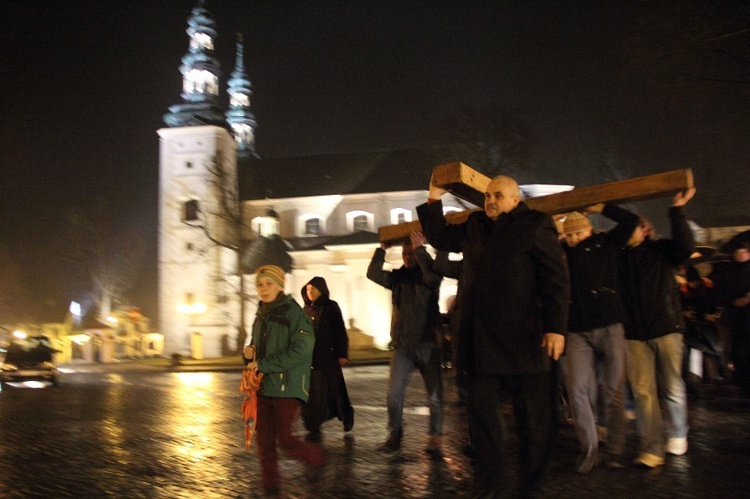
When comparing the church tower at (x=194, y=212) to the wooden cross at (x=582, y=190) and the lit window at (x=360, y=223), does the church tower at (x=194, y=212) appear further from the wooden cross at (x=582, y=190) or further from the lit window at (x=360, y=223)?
the wooden cross at (x=582, y=190)

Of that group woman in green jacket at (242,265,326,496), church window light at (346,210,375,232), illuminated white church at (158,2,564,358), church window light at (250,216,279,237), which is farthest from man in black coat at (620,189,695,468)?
church window light at (250,216,279,237)

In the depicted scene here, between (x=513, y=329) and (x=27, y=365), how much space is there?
1894cm

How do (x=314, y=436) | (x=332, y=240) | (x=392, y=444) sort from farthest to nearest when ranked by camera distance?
(x=332, y=240) < (x=314, y=436) < (x=392, y=444)

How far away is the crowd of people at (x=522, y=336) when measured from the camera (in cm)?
471

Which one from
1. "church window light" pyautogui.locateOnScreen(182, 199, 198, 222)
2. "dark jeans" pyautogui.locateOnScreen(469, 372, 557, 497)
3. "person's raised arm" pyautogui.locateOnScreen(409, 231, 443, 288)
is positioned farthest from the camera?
"church window light" pyautogui.locateOnScreen(182, 199, 198, 222)

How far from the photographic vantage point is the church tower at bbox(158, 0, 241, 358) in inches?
2245

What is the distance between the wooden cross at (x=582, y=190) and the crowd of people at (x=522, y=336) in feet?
0.43

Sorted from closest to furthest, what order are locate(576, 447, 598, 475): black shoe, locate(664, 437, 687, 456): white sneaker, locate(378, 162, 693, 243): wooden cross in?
locate(378, 162, 693, 243): wooden cross
locate(576, 447, 598, 475): black shoe
locate(664, 437, 687, 456): white sneaker

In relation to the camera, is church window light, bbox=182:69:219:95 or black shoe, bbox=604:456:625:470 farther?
church window light, bbox=182:69:219:95

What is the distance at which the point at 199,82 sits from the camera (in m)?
62.3

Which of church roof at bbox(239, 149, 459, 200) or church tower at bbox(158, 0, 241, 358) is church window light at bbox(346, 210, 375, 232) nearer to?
church roof at bbox(239, 149, 459, 200)

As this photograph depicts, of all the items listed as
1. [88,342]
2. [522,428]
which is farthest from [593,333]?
[88,342]

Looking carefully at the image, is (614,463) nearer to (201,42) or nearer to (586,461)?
(586,461)

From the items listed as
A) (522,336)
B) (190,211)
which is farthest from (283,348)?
(190,211)
